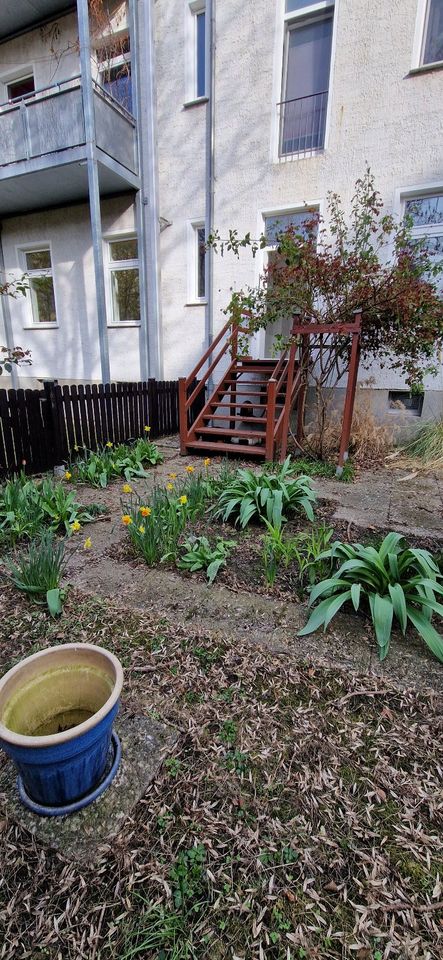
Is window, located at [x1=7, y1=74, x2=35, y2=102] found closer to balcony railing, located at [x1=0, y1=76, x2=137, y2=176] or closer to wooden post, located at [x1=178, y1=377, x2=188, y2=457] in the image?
balcony railing, located at [x1=0, y1=76, x2=137, y2=176]

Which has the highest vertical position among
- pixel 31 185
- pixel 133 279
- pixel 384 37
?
pixel 384 37

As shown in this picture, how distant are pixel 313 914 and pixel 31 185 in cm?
940

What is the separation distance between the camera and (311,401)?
22.2ft

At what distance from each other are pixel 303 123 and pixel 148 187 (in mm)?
2696

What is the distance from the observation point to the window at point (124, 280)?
26.0 feet

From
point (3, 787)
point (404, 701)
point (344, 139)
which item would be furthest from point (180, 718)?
point (344, 139)

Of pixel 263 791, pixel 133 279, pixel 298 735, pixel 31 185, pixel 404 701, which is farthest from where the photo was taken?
pixel 133 279

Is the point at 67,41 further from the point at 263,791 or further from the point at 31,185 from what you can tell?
the point at 263,791

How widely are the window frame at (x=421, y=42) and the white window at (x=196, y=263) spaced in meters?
3.56

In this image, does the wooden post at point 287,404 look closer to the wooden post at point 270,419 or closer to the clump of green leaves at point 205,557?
the wooden post at point 270,419

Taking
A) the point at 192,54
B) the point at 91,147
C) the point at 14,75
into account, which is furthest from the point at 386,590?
the point at 14,75

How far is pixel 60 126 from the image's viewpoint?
621 centimetres

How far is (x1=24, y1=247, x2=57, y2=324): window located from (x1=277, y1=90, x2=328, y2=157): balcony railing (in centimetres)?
510

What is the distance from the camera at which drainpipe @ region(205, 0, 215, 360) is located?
6.59 m
